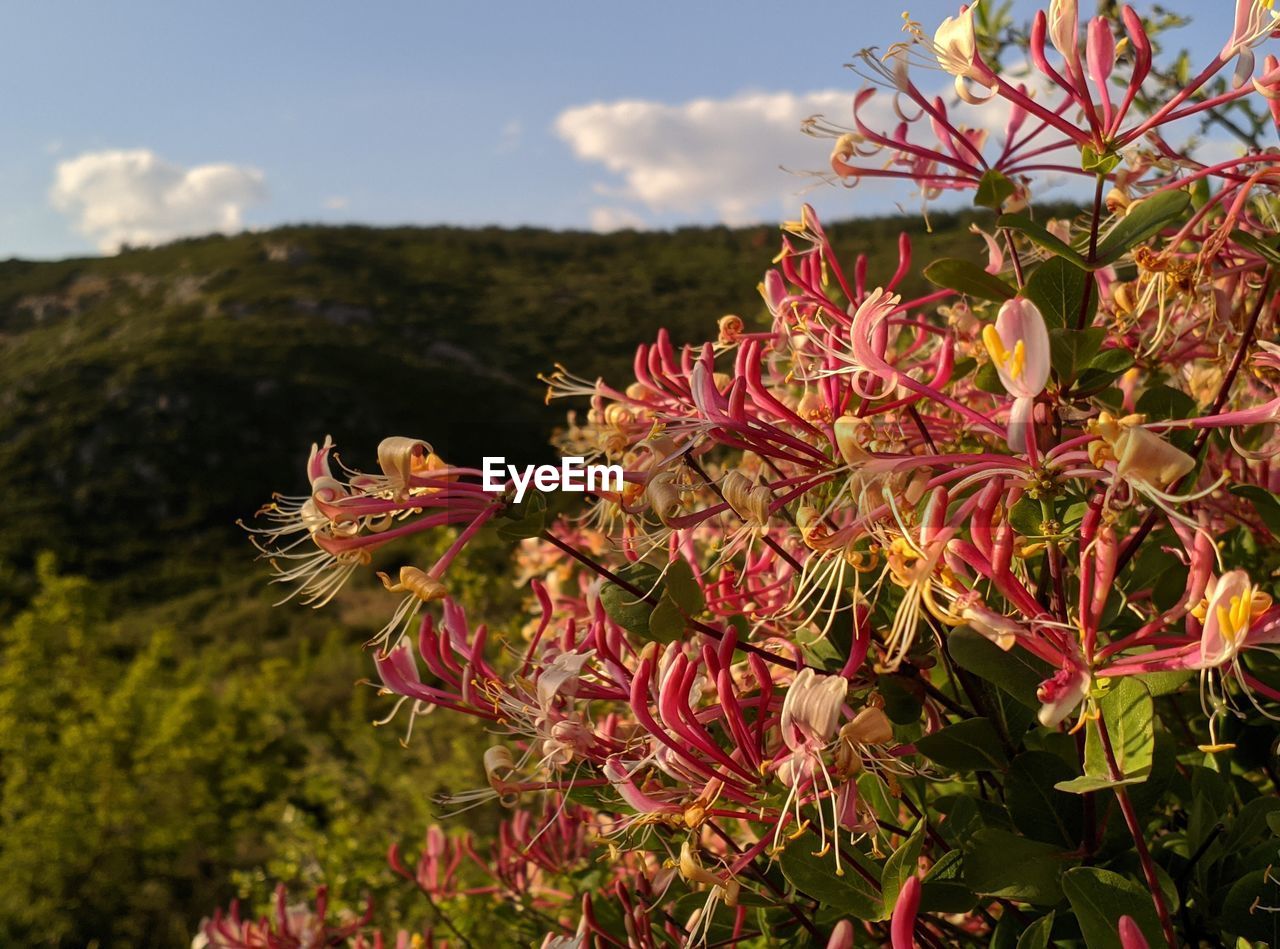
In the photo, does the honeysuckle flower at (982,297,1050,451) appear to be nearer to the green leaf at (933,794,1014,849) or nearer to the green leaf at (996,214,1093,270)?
the green leaf at (996,214,1093,270)

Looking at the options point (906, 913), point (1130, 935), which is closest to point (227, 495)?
point (906, 913)

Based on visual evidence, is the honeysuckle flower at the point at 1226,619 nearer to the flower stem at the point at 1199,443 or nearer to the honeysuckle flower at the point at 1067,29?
the flower stem at the point at 1199,443

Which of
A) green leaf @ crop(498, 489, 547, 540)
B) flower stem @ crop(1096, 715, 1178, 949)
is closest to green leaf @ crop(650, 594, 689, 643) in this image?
green leaf @ crop(498, 489, 547, 540)

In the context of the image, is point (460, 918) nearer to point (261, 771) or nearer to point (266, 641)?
point (261, 771)

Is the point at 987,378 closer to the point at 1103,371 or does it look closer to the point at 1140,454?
the point at 1103,371

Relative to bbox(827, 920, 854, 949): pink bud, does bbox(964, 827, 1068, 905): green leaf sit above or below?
above

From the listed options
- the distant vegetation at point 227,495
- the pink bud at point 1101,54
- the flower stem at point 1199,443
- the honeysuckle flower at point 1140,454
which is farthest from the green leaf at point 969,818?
the distant vegetation at point 227,495

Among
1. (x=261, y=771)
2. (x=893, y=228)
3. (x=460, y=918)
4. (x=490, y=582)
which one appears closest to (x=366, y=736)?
(x=261, y=771)
